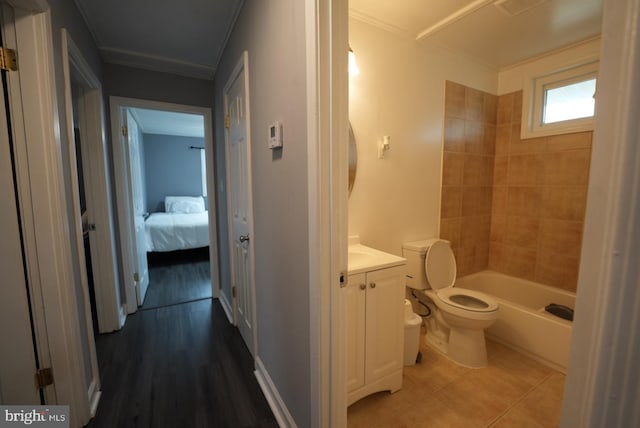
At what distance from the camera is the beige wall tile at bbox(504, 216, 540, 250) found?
256cm

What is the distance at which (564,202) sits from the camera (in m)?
2.36

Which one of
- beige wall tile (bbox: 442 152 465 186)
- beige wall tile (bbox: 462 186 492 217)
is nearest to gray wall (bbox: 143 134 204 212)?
beige wall tile (bbox: 442 152 465 186)

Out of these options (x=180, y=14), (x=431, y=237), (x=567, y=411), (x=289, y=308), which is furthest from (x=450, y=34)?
(x=567, y=411)

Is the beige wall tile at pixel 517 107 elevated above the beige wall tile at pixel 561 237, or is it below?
above

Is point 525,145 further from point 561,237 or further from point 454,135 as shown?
point 561,237

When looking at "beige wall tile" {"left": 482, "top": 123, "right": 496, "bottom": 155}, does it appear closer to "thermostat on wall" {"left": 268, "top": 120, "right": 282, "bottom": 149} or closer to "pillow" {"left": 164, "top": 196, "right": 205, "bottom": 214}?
"thermostat on wall" {"left": 268, "top": 120, "right": 282, "bottom": 149}

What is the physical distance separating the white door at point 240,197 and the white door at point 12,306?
3.46 ft

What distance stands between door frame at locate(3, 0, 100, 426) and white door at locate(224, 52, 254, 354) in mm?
898

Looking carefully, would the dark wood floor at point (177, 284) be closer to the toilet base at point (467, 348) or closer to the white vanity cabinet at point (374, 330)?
the white vanity cabinet at point (374, 330)

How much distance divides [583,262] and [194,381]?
6.77ft

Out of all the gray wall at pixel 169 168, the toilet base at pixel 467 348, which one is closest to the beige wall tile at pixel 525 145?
the toilet base at pixel 467 348

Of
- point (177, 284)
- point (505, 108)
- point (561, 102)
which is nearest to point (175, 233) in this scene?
A: point (177, 284)

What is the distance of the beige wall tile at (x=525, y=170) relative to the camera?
2510 mm

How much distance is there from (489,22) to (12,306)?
324 centimetres
